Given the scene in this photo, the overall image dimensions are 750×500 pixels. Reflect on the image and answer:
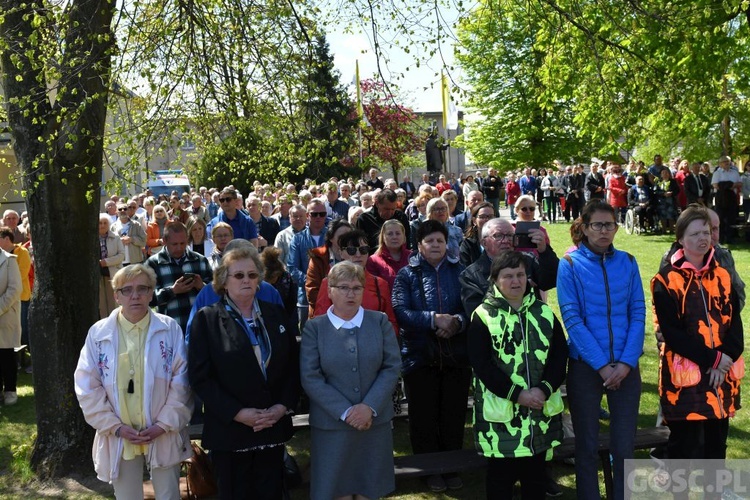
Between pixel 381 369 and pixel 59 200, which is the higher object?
pixel 59 200

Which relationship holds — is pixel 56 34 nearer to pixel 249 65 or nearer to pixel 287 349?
pixel 249 65

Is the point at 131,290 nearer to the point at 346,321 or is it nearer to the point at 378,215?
the point at 346,321

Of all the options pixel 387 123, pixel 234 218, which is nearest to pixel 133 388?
pixel 387 123

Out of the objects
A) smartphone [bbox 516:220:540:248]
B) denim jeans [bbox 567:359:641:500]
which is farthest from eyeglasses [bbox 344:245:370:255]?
denim jeans [bbox 567:359:641:500]

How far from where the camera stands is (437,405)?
588 centimetres

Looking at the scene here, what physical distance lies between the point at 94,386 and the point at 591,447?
10.3 feet

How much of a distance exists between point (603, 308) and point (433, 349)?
4.35 feet

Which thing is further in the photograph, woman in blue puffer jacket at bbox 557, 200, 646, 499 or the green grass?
the green grass

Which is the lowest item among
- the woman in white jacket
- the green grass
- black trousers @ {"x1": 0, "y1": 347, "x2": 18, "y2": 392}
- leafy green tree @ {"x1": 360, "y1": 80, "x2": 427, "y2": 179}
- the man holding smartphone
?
the green grass

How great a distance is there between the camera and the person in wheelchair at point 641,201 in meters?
21.5

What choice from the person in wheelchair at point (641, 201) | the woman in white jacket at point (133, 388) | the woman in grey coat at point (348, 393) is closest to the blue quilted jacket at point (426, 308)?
the woman in grey coat at point (348, 393)

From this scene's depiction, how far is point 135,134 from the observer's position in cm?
643

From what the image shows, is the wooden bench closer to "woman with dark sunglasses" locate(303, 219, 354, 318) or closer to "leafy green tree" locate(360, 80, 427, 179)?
"woman with dark sunglasses" locate(303, 219, 354, 318)

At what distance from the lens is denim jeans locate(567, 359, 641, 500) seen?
16.1 ft
